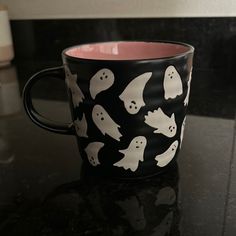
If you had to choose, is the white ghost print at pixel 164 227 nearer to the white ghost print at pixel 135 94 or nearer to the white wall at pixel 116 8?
the white ghost print at pixel 135 94

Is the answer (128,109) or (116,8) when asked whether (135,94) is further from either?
(116,8)

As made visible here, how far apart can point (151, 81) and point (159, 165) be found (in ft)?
0.28

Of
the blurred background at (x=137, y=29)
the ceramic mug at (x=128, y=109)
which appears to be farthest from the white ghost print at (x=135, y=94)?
the blurred background at (x=137, y=29)

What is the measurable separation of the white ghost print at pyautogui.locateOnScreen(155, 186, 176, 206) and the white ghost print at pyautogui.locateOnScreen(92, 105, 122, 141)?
0.21ft

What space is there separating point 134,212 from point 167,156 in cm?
6

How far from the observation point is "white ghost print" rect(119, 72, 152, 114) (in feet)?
1.00

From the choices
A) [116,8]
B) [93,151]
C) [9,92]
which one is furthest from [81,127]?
[116,8]

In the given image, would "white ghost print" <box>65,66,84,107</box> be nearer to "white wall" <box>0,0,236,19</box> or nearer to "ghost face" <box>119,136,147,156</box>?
"ghost face" <box>119,136,147,156</box>

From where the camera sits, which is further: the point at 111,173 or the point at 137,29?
the point at 137,29

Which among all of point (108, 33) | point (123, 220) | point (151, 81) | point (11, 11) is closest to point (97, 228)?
point (123, 220)

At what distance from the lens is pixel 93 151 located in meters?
0.34

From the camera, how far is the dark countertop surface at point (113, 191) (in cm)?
30

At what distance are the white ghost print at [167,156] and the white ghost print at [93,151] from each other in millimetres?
54

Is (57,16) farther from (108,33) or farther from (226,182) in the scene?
(226,182)
